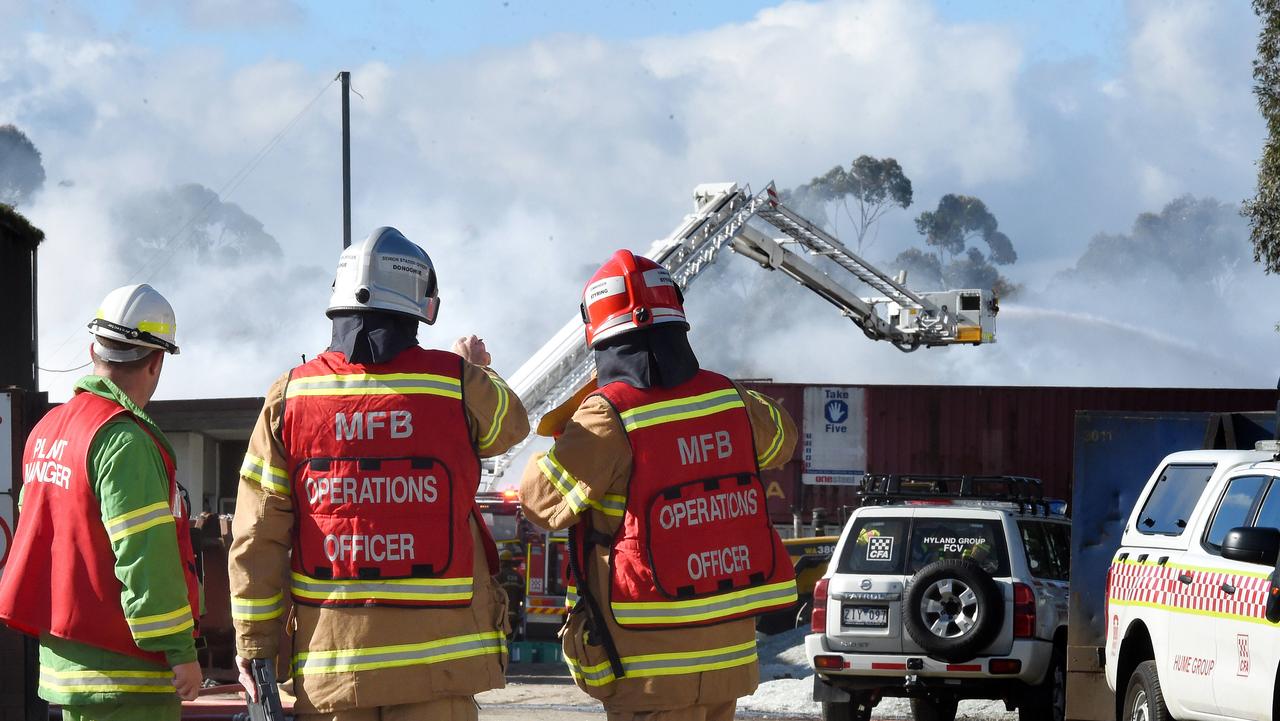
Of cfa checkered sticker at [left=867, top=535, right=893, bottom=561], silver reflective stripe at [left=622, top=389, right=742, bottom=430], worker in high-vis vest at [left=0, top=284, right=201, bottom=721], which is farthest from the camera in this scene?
cfa checkered sticker at [left=867, top=535, right=893, bottom=561]

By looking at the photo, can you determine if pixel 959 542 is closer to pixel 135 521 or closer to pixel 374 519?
pixel 374 519

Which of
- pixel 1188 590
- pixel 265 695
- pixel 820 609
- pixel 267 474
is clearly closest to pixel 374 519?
pixel 267 474

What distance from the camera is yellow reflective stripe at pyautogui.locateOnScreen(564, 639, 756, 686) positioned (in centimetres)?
452

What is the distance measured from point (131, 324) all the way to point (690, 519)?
180cm

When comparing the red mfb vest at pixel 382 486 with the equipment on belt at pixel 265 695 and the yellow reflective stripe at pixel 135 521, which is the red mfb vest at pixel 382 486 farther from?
the yellow reflective stripe at pixel 135 521

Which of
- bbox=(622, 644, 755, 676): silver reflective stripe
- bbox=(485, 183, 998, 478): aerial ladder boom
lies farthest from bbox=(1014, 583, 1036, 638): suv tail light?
bbox=(485, 183, 998, 478): aerial ladder boom

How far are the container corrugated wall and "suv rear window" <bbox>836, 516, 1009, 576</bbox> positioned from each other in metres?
19.0

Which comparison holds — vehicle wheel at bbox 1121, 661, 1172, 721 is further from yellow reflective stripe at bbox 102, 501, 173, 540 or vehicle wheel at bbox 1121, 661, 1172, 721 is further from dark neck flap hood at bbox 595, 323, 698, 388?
yellow reflective stripe at bbox 102, 501, 173, 540

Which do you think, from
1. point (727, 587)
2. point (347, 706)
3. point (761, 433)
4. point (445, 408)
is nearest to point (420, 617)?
point (347, 706)

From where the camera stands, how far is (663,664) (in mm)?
Result: 4520

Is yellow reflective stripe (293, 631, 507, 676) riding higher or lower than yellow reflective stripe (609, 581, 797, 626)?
lower

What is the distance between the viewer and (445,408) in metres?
4.24

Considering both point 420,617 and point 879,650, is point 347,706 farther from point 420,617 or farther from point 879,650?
point 879,650

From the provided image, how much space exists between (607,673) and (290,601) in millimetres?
972
